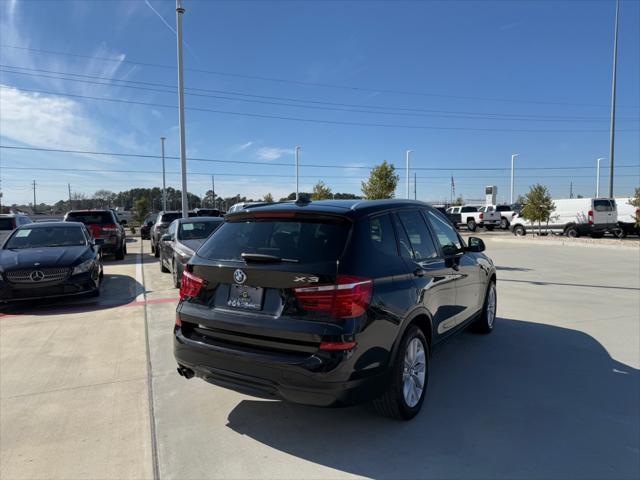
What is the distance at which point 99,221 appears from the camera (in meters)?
14.5

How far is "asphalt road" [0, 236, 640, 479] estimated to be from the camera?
112 inches

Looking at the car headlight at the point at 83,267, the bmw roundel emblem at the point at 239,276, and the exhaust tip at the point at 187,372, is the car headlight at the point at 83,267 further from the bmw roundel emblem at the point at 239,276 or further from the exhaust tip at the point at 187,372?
the bmw roundel emblem at the point at 239,276

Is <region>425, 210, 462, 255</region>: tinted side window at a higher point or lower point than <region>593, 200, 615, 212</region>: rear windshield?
lower

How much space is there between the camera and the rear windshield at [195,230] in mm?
9695

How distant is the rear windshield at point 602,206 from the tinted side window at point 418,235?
911 inches

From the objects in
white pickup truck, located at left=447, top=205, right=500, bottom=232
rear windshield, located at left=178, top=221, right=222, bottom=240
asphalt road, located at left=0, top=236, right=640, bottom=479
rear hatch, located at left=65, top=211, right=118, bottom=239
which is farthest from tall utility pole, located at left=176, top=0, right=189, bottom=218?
white pickup truck, located at left=447, top=205, right=500, bottom=232

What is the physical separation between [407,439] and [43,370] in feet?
12.4

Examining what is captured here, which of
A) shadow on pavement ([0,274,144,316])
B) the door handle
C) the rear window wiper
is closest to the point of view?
the rear window wiper

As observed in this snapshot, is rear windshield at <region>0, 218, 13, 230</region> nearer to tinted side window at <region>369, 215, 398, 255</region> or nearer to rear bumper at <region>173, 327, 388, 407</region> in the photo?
rear bumper at <region>173, 327, 388, 407</region>

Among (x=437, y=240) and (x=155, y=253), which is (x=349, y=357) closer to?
(x=437, y=240)

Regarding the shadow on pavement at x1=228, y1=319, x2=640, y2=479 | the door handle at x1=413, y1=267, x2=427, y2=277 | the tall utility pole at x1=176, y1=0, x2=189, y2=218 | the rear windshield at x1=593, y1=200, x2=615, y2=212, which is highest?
the tall utility pole at x1=176, y1=0, x2=189, y2=218

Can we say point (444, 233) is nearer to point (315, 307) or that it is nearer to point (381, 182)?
point (315, 307)

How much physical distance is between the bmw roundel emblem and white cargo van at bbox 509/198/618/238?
2486cm

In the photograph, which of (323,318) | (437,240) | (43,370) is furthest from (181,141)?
→ (323,318)
